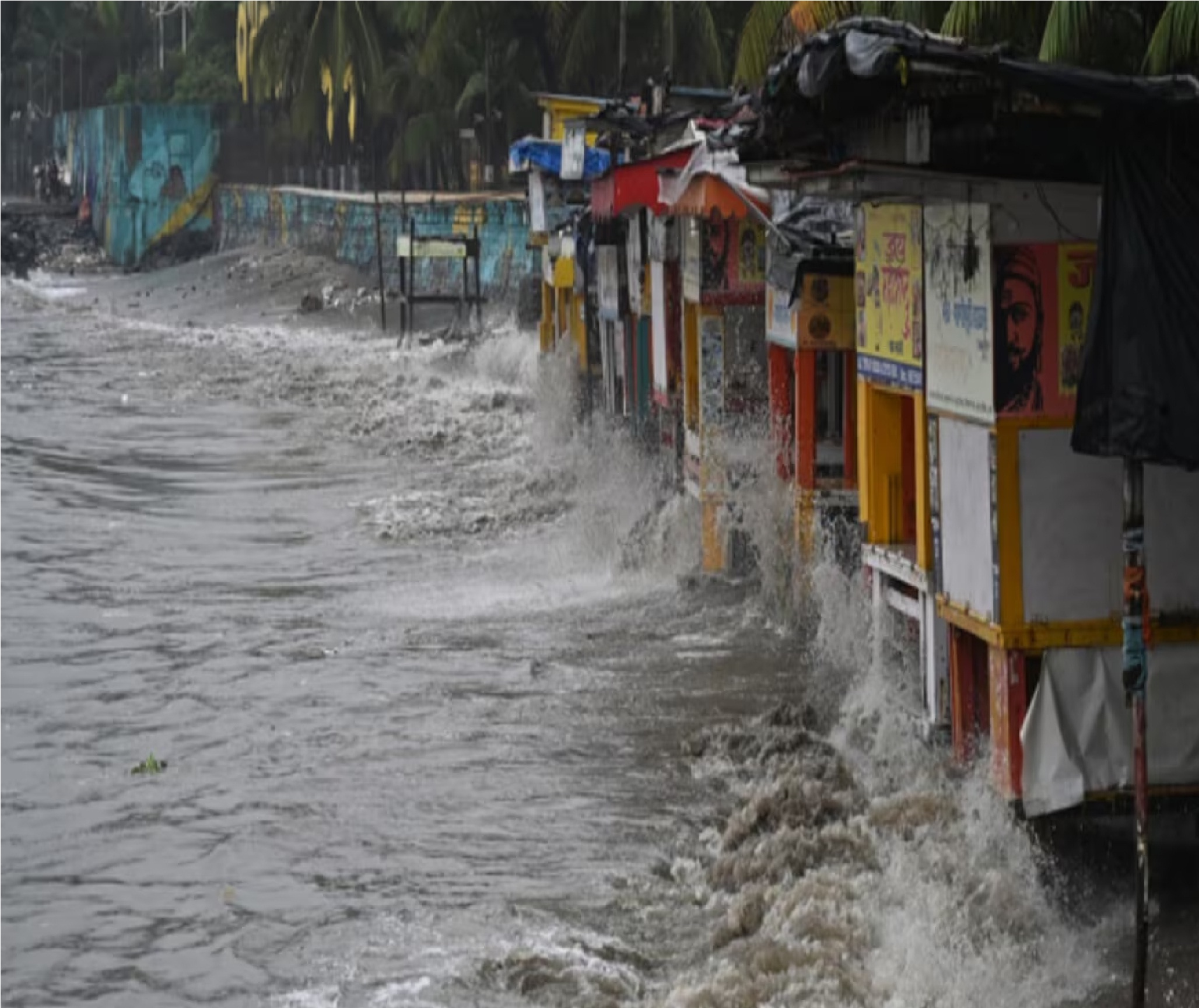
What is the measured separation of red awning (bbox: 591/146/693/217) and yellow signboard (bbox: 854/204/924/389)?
3.66 meters

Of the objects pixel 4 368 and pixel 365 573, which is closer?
pixel 365 573

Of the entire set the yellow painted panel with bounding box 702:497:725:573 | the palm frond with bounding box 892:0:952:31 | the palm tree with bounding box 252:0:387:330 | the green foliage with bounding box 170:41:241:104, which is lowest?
the yellow painted panel with bounding box 702:497:725:573

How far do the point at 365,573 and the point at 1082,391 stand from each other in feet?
35.8

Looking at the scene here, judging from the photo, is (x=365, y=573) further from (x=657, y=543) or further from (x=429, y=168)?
(x=429, y=168)

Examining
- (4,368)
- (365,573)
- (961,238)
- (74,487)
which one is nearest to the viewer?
(961,238)

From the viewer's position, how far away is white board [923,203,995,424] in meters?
8.36

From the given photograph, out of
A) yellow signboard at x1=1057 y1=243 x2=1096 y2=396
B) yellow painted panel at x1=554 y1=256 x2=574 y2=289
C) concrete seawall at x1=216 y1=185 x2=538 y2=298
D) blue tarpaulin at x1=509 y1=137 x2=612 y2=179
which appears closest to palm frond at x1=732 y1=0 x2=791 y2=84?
blue tarpaulin at x1=509 y1=137 x2=612 y2=179

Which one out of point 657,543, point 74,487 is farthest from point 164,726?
point 74,487

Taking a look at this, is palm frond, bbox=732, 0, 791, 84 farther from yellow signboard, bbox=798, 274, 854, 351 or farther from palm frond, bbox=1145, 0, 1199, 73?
palm frond, bbox=1145, 0, 1199, 73

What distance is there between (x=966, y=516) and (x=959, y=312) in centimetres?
77

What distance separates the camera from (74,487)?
79.2 ft

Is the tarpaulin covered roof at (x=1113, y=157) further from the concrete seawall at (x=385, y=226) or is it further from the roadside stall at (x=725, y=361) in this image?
the concrete seawall at (x=385, y=226)

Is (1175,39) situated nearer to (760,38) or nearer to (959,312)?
(959,312)

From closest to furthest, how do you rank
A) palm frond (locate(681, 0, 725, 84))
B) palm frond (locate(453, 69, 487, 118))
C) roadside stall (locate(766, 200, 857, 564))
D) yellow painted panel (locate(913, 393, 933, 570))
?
yellow painted panel (locate(913, 393, 933, 570))
roadside stall (locate(766, 200, 857, 564))
palm frond (locate(681, 0, 725, 84))
palm frond (locate(453, 69, 487, 118))
